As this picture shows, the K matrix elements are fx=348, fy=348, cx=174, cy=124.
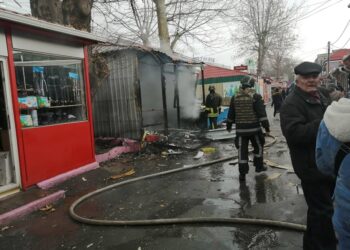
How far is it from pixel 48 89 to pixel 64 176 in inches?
72.8

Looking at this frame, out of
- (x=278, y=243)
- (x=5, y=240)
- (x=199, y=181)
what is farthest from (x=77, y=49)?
(x=278, y=243)

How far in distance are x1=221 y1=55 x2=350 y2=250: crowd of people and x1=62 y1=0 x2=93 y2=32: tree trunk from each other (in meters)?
7.78

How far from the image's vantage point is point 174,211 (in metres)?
5.30

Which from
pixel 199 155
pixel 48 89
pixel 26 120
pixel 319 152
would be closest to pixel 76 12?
pixel 48 89

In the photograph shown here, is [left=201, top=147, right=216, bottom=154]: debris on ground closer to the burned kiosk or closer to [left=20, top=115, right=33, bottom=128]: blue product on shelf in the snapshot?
the burned kiosk

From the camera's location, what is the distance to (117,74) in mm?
11055

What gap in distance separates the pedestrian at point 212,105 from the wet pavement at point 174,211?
19.2ft

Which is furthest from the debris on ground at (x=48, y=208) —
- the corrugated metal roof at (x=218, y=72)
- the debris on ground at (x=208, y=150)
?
the corrugated metal roof at (x=218, y=72)

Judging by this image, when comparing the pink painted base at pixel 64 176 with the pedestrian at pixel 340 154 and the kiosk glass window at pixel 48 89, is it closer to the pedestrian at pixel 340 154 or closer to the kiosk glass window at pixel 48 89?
the kiosk glass window at pixel 48 89

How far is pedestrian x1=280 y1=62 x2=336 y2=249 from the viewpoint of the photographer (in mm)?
3151

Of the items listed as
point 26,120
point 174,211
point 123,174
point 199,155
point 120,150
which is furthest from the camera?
point 120,150

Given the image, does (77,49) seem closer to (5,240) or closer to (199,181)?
(199,181)

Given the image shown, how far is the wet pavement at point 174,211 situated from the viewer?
4.20m

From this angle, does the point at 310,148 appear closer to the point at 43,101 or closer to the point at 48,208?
the point at 48,208
